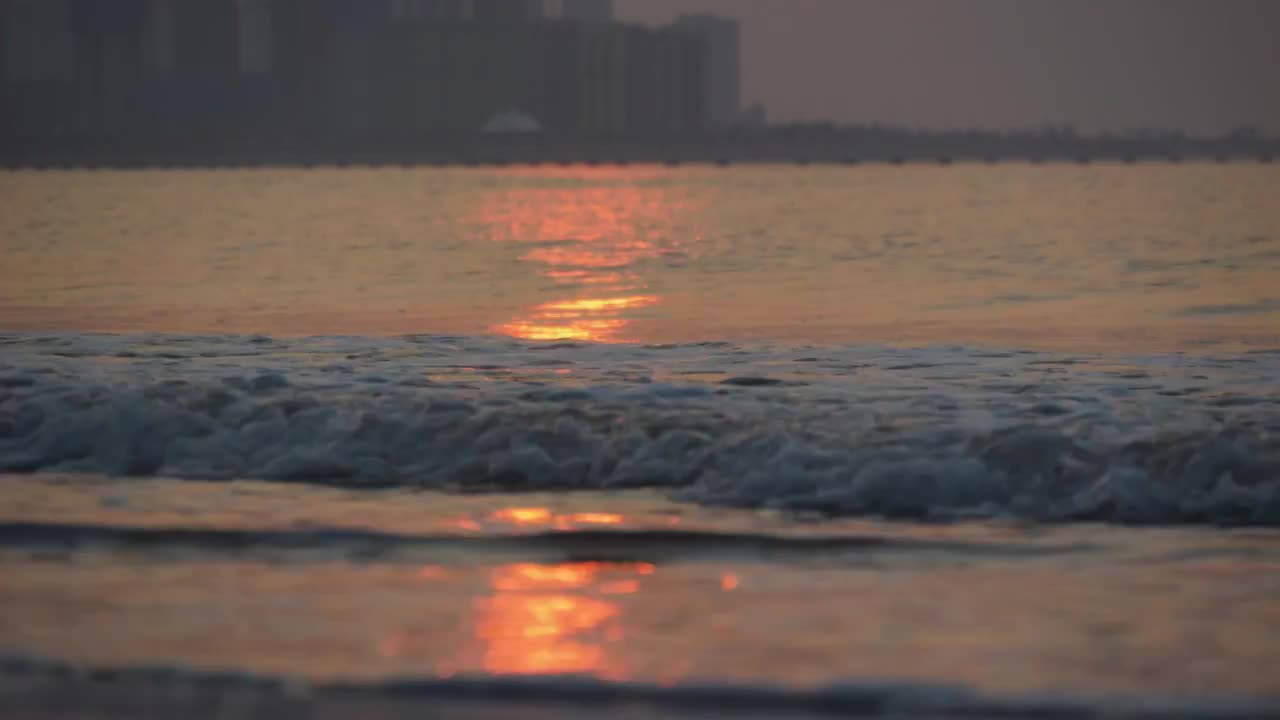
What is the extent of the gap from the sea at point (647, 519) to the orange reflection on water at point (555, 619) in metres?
0.03

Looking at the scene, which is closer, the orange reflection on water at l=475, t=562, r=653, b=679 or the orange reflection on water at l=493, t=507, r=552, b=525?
the orange reflection on water at l=475, t=562, r=653, b=679

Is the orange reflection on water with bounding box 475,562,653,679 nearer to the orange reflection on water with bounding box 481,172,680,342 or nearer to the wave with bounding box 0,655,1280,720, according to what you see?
the wave with bounding box 0,655,1280,720

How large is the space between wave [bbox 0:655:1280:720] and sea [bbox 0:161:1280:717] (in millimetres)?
24

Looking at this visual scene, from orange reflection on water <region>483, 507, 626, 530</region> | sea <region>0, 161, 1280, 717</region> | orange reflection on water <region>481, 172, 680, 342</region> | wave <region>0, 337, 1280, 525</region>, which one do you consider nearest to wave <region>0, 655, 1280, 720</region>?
sea <region>0, 161, 1280, 717</region>

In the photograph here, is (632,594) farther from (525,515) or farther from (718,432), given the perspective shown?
(718,432)

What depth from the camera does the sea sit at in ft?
29.3

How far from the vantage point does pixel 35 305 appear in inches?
1492

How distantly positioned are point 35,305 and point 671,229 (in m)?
53.8

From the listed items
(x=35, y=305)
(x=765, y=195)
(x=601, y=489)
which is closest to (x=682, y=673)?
(x=601, y=489)

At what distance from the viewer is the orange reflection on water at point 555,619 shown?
9.13 m

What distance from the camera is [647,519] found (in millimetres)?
13070

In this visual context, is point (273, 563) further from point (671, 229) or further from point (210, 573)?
point (671, 229)

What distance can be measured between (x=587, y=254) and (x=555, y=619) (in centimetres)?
5458

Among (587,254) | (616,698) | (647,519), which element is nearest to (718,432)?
(647,519)
